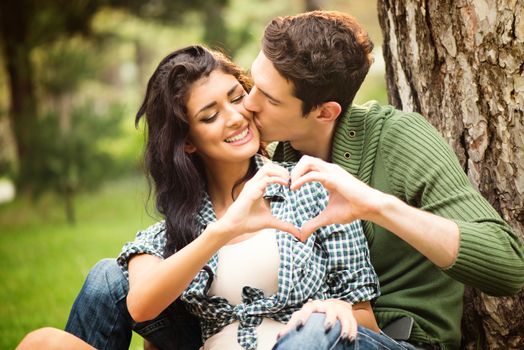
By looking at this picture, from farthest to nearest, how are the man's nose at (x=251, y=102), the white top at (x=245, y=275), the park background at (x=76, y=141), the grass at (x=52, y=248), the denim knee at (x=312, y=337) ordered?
1. the park background at (x=76, y=141)
2. the grass at (x=52, y=248)
3. the man's nose at (x=251, y=102)
4. the white top at (x=245, y=275)
5. the denim knee at (x=312, y=337)

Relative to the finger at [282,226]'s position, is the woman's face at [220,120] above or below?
above

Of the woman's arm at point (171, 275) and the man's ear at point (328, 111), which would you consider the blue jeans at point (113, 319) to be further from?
the man's ear at point (328, 111)

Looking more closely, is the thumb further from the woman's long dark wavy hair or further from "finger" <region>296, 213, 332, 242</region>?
the woman's long dark wavy hair

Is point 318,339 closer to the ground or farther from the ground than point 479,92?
closer to the ground

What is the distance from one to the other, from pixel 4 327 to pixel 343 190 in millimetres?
3801

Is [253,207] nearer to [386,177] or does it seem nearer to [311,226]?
[311,226]

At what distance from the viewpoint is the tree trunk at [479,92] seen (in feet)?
9.45

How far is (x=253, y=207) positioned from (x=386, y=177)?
63 centimetres

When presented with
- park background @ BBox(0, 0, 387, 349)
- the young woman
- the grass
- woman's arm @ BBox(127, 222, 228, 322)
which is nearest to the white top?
the young woman

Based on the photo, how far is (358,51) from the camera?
3018 millimetres

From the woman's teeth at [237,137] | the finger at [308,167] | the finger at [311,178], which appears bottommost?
the woman's teeth at [237,137]

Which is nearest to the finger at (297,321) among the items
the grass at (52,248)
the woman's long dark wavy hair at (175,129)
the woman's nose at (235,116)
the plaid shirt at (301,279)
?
the plaid shirt at (301,279)

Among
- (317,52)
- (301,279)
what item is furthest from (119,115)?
(301,279)

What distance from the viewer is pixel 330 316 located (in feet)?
7.82
